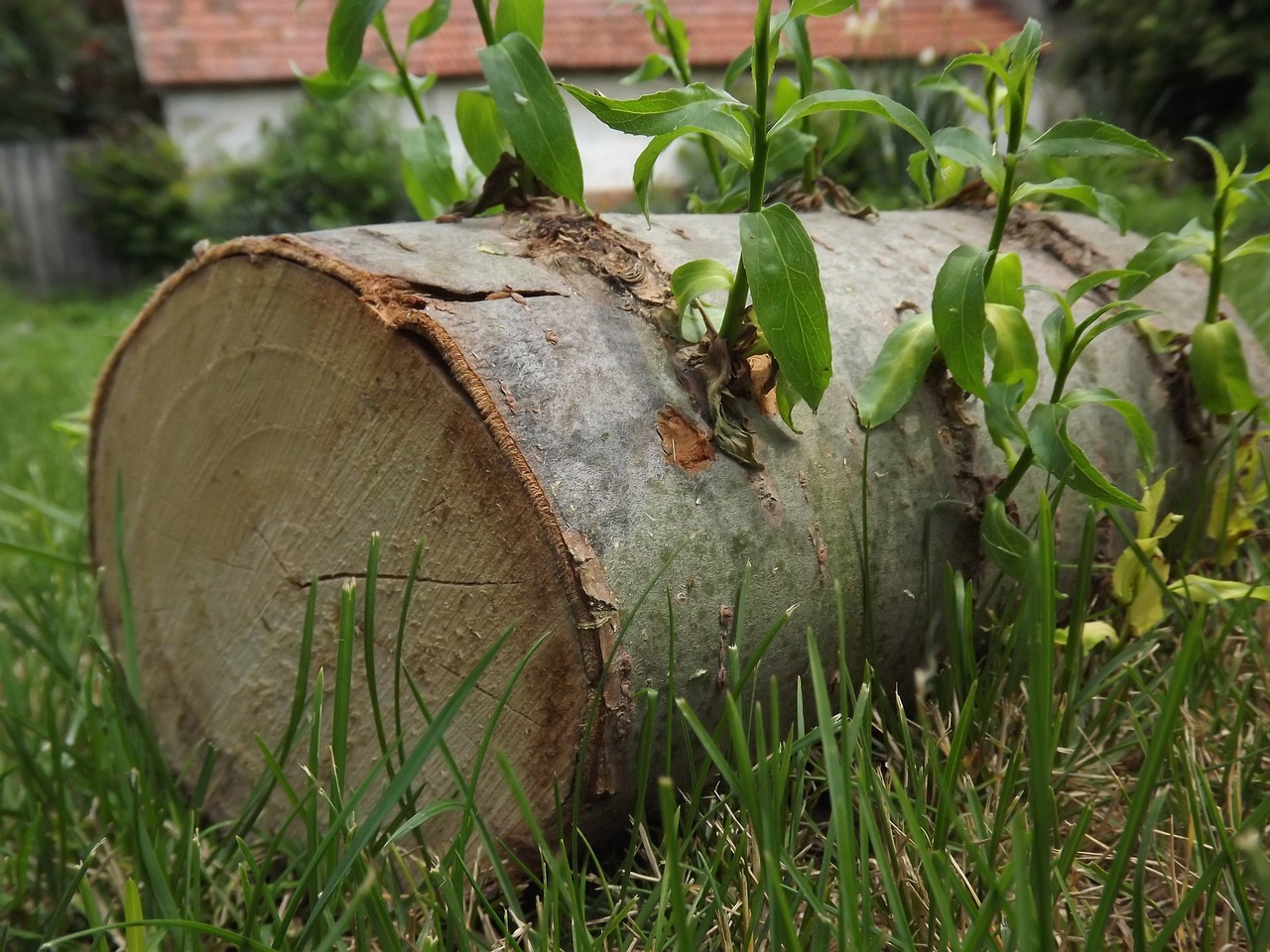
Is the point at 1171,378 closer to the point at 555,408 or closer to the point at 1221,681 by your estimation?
the point at 1221,681

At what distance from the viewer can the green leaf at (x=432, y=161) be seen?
1.34m

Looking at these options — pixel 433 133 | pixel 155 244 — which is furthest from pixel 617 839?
pixel 155 244

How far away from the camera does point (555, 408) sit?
92 cm

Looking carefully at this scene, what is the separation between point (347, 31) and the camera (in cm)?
115

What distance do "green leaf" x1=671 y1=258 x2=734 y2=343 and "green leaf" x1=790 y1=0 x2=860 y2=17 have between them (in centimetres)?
24

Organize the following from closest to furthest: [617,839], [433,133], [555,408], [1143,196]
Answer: [555,408], [617,839], [433,133], [1143,196]

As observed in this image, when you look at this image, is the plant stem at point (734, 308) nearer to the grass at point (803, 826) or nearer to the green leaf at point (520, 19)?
the grass at point (803, 826)

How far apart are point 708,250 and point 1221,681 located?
2.32 ft

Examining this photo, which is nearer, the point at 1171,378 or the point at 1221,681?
the point at 1221,681

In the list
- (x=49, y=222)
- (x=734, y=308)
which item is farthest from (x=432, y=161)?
(x=49, y=222)

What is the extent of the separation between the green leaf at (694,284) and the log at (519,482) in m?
0.03

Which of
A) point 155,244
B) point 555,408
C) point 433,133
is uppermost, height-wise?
point 433,133

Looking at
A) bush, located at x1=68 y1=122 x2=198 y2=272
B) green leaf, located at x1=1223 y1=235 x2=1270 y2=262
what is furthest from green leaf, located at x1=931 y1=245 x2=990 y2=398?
bush, located at x1=68 y1=122 x2=198 y2=272

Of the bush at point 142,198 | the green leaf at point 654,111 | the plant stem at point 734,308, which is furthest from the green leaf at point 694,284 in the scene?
the bush at point 142,198
